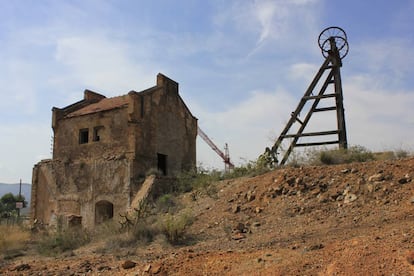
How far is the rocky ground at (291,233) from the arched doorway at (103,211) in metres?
6.02

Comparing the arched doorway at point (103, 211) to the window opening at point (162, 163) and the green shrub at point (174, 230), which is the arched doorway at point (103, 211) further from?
the green shrub at point (174, 230)

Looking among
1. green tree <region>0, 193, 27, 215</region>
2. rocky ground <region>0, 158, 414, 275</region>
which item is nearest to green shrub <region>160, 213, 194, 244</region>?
rocky ground <region>0, 158, 414, 275</region>

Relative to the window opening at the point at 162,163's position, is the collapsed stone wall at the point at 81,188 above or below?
below

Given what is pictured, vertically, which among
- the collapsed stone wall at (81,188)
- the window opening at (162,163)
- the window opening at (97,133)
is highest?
the window opening at (97,133)

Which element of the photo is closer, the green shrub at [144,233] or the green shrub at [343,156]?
the green shrub at [144,233]

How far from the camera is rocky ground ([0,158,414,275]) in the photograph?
6418 mm

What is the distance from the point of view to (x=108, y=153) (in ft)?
61.5

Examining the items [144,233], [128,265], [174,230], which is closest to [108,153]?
[144,233]

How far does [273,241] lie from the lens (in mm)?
8484

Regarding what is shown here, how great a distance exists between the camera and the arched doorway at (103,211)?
18.3 meters

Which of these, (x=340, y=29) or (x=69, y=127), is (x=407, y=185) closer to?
(x=340, y=29)

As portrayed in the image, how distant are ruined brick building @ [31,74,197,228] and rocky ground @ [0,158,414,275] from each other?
525 centimetres

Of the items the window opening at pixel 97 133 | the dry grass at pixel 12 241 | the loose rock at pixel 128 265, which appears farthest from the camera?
the window opening at pixel 97 133

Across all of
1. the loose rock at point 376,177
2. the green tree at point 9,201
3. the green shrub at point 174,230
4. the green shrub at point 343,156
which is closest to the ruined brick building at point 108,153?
the green shrub at point 174,230
